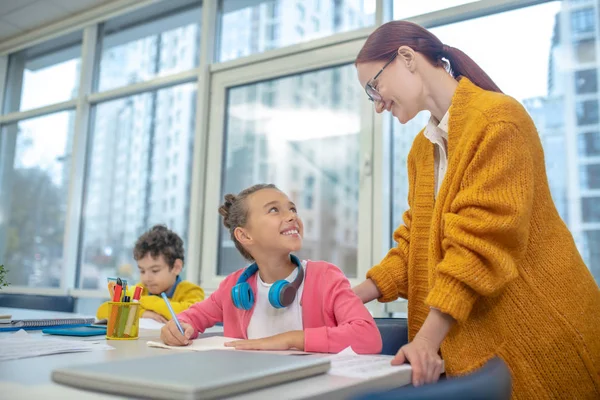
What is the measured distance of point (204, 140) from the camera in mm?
3787

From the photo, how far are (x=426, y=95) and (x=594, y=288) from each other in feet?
1.96

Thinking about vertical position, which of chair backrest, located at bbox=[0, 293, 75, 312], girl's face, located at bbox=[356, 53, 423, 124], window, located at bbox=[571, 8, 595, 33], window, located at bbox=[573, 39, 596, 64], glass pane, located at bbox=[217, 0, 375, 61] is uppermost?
glass pane, located at bbox=[217, 0, 375, 61]

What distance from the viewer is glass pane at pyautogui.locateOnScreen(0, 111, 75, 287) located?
471 centimetres

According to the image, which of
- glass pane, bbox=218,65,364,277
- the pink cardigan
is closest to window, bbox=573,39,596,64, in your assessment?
glass pane, bbox=218,65,364,277

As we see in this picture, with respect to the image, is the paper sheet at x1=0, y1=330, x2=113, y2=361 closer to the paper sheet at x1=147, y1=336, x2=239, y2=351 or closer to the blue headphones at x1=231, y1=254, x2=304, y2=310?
the paper sheet at x1=147, y1=336, x2=239, y2=351

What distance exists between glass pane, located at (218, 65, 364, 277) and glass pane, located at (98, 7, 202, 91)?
68 cm

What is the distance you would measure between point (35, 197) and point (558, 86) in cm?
444

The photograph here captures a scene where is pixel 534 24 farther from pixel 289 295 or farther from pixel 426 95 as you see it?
pixel 289 295

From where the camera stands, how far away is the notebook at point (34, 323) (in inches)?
59.2

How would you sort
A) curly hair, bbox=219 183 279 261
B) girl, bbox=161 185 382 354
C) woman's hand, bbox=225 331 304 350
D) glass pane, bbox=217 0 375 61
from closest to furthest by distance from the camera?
1. woman's hand, bbox=225 331 304 350
2. girl, bbox=161 185 382 354
3. curly hair, bbox=219 183 279 261
4. glass pane, bbox=217 0 375 61

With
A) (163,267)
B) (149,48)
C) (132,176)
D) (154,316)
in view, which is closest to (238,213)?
(154,316)

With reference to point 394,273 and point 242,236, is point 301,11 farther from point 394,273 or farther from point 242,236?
point 394,273

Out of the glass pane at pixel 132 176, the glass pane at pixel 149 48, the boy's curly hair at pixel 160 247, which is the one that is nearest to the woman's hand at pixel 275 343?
the boy's curly hair at pixel 160 247

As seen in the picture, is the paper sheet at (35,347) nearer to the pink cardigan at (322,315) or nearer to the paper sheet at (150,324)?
the pink cardigan at (322,315)
